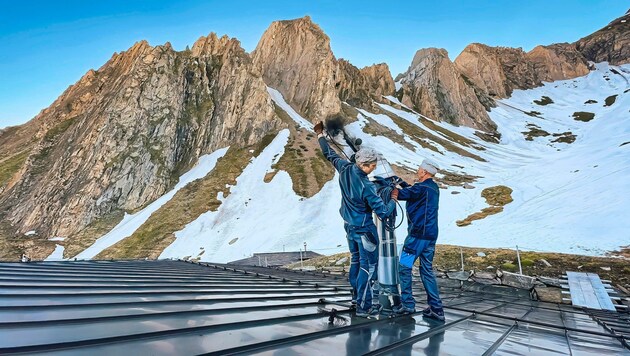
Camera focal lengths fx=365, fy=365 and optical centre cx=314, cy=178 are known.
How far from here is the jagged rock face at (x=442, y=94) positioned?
12768 centimetres

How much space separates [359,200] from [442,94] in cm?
13828

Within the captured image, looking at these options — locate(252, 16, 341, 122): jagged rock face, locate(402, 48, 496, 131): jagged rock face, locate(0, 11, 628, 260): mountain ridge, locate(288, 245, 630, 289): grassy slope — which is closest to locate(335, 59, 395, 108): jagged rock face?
locate(0, 11, 628, 260): mountain ridge

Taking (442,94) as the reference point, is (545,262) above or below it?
below

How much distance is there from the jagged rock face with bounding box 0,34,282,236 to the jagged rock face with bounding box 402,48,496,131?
65720 millimetres

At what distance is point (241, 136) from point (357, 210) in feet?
248

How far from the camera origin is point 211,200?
59844 mm

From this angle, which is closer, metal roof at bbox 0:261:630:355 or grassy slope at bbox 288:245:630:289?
metal roof at bbox 0:261:630:355

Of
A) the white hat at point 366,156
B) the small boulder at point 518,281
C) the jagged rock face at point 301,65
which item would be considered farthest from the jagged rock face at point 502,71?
the white hat at point 366,156

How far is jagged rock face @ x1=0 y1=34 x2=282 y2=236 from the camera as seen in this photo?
2768 inches

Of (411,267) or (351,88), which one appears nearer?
(411,267)

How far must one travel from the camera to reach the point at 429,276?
5.89 meters

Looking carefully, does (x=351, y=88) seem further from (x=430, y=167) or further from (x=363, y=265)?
(x=363, y=265)

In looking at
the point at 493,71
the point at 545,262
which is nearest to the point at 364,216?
the point at 545,262

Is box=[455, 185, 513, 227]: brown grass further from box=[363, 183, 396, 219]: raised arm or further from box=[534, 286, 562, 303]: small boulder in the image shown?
box=[363, 183, 396, 219]: raised arm
